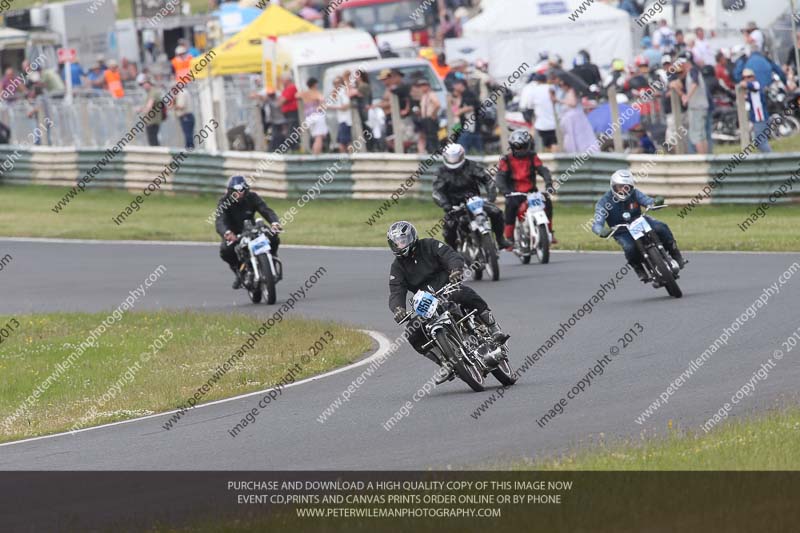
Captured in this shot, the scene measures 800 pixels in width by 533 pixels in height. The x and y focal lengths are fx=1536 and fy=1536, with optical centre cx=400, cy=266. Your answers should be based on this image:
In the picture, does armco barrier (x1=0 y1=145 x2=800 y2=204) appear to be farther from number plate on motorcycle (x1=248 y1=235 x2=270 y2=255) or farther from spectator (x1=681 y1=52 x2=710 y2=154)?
number plate on motorcycle (x1=248 y1=235 x2=270 y2=255)

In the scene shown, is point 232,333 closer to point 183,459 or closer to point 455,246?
point 455,246

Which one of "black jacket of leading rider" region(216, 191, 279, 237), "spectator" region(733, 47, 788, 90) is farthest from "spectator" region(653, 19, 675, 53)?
"black jacket of leading rider" region(216, 191, 279, 237)

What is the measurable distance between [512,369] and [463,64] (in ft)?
59.8

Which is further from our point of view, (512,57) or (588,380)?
(512,57)

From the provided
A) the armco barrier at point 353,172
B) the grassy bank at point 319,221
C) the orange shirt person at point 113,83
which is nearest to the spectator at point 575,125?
the armco barrier at point 353,172

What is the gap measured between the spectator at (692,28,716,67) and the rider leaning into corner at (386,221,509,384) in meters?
18.3

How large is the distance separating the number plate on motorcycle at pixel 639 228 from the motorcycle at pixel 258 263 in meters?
4.91

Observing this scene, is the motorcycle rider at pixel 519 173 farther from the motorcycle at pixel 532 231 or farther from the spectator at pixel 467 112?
the spectator at pixel 467 112

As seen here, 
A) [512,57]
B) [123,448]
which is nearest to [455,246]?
[123,448]

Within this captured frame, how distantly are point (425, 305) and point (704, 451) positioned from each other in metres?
3.46

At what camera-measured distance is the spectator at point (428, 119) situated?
28.4m

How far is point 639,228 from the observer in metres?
16.4
